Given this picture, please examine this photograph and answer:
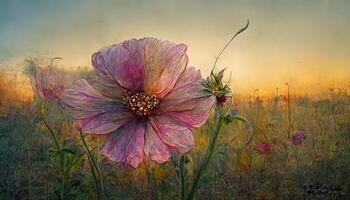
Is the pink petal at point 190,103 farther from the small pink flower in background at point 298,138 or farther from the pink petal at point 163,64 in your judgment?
the small pink flower in background at point 298,138

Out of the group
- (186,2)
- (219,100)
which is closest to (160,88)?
(219,100)

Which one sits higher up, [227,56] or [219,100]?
[227,56]

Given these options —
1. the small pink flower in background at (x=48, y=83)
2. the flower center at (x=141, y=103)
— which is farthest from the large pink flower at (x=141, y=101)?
the small pink flower in background at (x=48, y=83)

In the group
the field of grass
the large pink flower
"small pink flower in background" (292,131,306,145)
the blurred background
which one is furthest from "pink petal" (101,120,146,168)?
"small pink flower in background" (292,131,306,145)

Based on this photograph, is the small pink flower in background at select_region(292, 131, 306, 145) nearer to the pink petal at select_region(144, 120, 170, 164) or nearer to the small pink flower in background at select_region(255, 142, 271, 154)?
the small pink flower in background at select_region(255, 142, 271, 154)

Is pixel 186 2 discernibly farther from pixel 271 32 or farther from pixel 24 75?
pixel 24 75

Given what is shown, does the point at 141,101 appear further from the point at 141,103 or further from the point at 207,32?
the point at 207,32
